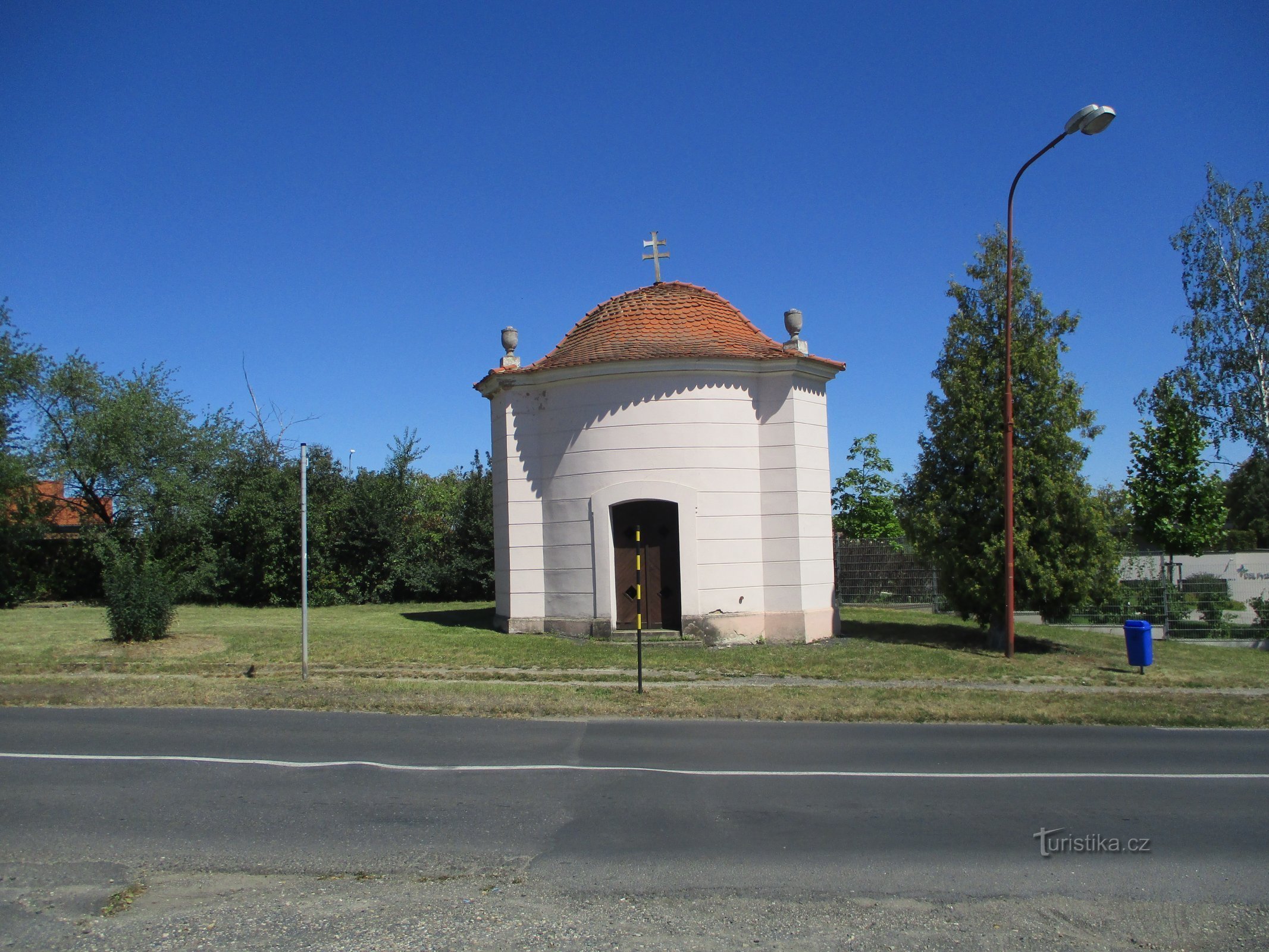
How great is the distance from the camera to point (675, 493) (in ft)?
58.5

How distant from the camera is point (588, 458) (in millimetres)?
18312

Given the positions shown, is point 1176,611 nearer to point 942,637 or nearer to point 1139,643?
point 942,637

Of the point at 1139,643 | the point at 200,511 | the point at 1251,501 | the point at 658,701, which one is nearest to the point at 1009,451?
the point at 1139,643

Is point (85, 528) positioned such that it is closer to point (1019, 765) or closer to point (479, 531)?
point (479, 531)

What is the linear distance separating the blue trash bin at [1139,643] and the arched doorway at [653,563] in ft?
26.3

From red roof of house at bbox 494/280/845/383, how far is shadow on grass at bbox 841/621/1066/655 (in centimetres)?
584

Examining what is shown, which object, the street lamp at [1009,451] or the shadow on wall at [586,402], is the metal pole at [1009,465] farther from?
the shadow on wall at [586,402]

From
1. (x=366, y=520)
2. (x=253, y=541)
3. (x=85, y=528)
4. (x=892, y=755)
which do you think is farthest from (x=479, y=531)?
(x=892, y=755)

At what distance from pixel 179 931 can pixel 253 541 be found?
2715 centimetres

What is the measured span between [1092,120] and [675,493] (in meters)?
9.27

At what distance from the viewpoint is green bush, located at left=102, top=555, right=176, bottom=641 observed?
626 inches

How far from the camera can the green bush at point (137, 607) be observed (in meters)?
15.9

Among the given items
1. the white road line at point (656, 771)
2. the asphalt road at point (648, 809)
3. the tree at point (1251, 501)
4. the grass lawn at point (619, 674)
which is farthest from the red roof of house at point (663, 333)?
the tree at point (1251, 501)

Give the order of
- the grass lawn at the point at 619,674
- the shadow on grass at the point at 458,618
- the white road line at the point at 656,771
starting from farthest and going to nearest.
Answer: the shadow on grass at the point at 458,618 < the grass lawn at the point at 619,674 < the white road line at the point at 656,771
